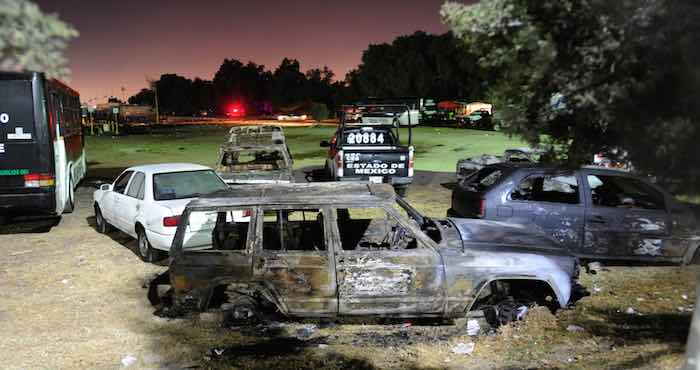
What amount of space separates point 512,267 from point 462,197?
2.96 meters

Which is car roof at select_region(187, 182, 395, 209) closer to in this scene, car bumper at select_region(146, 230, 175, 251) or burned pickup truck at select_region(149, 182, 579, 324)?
burned pickup truck at select_region(149, 182, 579, 324)

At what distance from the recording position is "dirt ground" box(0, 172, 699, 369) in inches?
189

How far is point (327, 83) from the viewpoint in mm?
119875

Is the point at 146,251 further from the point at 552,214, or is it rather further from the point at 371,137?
the point at 371,137

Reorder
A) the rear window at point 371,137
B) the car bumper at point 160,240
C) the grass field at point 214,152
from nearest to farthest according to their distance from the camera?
the car bumper at point 160,240, the rear window at point 371,137, the grass field at point 214,152

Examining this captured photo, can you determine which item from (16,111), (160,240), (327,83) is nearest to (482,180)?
(160,240)

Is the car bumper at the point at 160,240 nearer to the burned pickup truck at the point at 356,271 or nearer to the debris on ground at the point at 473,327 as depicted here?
the burned pickup truck at the point at 356,271

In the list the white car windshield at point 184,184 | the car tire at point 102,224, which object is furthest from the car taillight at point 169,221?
the car tire at point 102,224

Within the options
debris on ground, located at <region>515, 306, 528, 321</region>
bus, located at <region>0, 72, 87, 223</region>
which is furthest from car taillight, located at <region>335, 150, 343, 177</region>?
debris on ground, located at <region>515, 306, 528, 321</region>

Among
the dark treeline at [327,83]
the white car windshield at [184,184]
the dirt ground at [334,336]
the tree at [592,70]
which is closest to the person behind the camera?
the tree at [592,70]

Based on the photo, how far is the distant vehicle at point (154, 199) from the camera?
301 inches

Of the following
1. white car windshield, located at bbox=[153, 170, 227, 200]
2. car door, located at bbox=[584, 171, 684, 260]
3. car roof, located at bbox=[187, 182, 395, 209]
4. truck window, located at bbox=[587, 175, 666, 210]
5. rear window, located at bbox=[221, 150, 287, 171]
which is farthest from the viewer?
rear window, located at bbox=[221, 150, 287, 171]

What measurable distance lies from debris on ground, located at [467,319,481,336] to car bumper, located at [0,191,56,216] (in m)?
8.26

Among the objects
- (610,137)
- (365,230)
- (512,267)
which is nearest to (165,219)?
(365,230)
